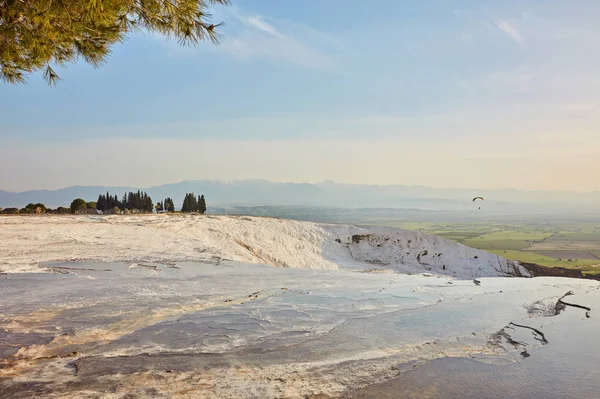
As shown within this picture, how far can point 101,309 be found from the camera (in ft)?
29.0

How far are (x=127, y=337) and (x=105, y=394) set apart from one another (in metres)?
2.47

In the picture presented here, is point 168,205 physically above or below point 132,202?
below

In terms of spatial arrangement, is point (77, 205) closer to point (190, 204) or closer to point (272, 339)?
point (190, 204)

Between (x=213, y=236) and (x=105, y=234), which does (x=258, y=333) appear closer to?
(x=105, y=234)

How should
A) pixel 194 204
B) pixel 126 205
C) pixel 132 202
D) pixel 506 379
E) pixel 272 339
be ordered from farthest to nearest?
pixel 194 204 → pixel 132 202 → pixel 126 205 → pixel 272 339 → pixel 506 379

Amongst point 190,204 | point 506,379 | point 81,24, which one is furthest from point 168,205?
point 506,379

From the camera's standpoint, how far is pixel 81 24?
31.5 ft

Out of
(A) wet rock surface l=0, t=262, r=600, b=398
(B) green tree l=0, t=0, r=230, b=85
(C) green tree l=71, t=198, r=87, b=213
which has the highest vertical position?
(B) green tree l=0, t=0, r=230, b=85

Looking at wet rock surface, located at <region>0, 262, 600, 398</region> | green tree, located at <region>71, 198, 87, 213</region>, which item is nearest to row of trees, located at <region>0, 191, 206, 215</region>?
green tree, located at <region>71, 198, 87, 213</region>

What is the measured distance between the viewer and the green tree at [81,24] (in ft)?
28.3

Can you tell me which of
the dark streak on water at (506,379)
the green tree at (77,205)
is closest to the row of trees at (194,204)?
the green tree at (77,205)

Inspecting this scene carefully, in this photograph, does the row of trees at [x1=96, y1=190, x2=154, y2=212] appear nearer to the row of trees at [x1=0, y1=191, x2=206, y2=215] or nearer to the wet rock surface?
the row of trees at [x1=0, y1=191, x2=206, y2=215]

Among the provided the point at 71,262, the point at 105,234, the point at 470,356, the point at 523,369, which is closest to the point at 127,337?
the point at 470,356

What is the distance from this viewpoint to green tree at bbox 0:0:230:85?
8617 millimetres
